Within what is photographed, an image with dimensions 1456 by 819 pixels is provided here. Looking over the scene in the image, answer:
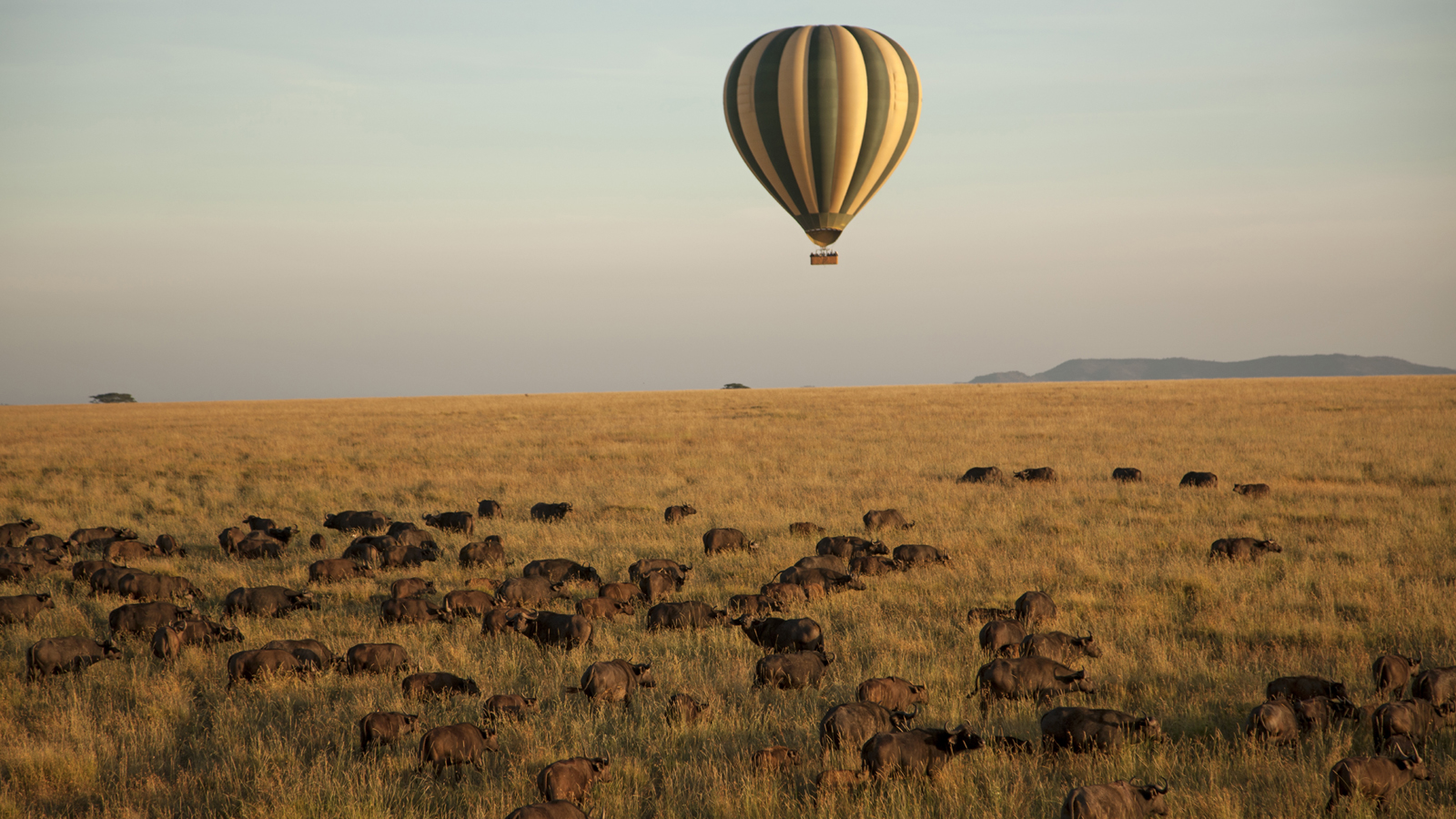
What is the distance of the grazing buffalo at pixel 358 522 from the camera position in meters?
17.4

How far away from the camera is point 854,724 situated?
678 cm

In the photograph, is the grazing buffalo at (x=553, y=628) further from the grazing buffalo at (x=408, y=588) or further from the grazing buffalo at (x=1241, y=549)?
the grazing buffalo at (x=1241, y=549)

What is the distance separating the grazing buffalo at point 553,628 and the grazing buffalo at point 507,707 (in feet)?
6.55

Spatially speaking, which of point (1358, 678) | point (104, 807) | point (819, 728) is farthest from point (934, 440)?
point (104, 807)

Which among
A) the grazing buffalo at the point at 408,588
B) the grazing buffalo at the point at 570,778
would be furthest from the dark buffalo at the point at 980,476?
the grazing buffalo at the point at 570,778

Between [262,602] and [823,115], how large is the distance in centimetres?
3009

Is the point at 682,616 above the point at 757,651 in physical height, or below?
above

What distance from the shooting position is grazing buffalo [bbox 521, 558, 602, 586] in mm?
12516

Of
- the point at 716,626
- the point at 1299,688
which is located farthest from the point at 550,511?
the point at 1299,688

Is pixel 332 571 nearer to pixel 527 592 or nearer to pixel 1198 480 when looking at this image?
pixel 527 592

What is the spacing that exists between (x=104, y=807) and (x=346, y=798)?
1.60m

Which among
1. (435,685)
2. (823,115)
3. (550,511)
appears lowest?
(435,685)

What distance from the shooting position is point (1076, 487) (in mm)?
21203

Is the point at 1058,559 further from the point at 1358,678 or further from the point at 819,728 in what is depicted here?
the point at 819,728
